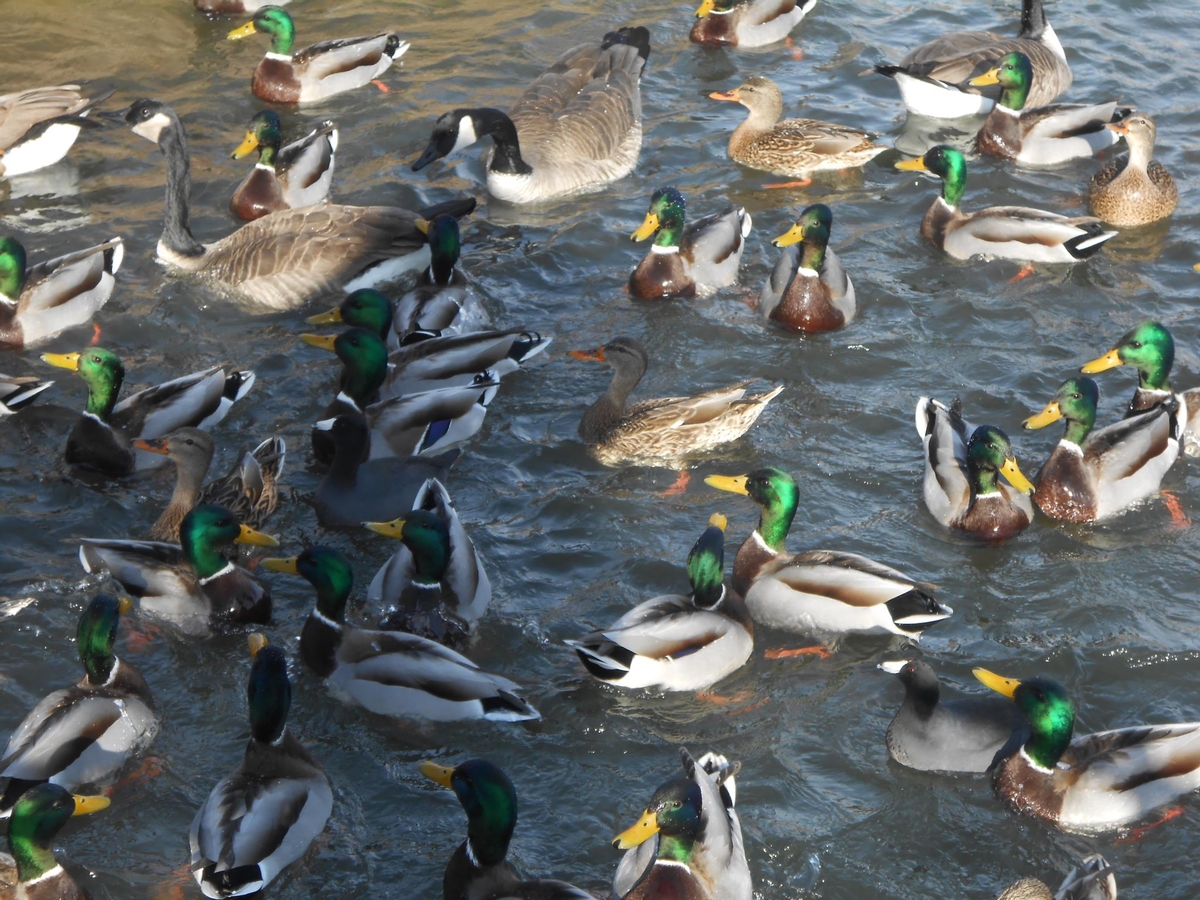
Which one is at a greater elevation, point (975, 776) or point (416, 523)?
point (416, 523)

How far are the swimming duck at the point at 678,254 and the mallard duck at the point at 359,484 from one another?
2.69m

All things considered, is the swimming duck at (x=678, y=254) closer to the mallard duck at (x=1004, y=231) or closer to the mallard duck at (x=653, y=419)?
the mallard duck at (x=653, y=419)

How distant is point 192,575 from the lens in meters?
6.80

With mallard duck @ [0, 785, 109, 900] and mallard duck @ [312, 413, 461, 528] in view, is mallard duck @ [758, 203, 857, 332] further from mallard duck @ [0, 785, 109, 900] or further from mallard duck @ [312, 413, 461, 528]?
mallard duck @ [0, 785, 109, 900]

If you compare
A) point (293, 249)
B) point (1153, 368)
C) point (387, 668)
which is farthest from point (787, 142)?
point (387, 668)

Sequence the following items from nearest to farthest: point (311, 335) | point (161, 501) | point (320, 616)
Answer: point (320, 616) < point (161, 501) < point (311, 335)

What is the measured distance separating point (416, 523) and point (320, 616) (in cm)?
63

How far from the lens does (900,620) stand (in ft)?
21.7

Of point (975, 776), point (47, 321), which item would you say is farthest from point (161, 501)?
point (975, 776)

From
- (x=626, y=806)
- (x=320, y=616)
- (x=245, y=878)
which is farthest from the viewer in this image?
(x=320, y=616)

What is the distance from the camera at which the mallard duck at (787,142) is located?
36.8 feet

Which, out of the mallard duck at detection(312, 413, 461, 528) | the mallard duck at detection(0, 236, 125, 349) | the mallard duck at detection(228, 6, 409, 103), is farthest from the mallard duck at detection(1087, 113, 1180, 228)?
the mallard duck at detection(0, 236, 125, 349)

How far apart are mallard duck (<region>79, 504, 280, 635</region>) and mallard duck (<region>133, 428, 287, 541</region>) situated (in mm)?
441

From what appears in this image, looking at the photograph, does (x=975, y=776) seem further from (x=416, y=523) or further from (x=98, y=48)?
(x=98, y=48)
